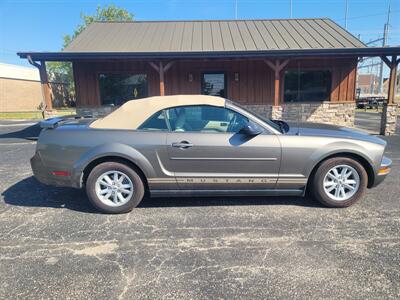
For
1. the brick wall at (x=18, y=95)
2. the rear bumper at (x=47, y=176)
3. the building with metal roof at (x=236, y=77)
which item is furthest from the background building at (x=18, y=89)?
the rear bumper at (x=47, y=176)

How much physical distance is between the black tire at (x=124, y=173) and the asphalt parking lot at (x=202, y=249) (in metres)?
0.12

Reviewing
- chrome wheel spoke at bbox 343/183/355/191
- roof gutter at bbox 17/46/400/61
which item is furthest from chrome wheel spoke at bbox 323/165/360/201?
roof gutter at bbox 17/46/400/61

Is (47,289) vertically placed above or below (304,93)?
below

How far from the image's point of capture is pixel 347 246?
2.80m

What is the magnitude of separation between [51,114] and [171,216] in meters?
8.98

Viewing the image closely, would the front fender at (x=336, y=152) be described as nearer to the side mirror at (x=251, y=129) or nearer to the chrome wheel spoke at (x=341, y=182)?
the chrome wheel spoke at (x=341, y=182)

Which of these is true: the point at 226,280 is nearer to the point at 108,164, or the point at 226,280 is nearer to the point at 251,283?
the point at 251,283

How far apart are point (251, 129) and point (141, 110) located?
4.91 ft

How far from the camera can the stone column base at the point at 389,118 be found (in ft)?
31.9

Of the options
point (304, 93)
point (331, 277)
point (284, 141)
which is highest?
point (304, 93)

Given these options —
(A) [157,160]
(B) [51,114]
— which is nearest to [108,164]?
(A) [157,160]

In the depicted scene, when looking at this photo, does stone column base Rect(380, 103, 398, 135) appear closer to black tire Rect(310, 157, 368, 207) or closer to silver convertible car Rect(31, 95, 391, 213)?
silver convertible car Rect(31, 95, 391, 213)

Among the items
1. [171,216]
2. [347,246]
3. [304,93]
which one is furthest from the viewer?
[304,93]

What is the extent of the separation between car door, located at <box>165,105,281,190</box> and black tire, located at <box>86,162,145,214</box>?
472mm
